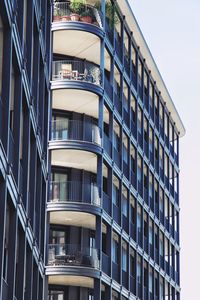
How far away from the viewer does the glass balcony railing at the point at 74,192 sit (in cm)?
5478

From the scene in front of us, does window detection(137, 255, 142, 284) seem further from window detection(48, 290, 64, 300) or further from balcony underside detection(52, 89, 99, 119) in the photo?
balcony underside detection(52, 89, 99, 119)

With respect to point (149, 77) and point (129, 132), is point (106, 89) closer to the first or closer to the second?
point (129, 132)

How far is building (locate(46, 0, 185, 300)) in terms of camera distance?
5503cm

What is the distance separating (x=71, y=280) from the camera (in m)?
55.3

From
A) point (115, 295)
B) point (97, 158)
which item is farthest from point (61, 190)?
point (115, 295)

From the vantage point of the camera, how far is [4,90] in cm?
2492

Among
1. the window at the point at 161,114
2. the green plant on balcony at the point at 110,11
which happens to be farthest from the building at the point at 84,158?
the green plant on balcony at the point at 110,11

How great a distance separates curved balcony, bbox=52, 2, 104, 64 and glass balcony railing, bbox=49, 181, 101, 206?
8.32 m

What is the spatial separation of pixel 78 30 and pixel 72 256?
13225 mm

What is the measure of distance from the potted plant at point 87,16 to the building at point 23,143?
1509 centimetres

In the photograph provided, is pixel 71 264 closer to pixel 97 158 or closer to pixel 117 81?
pixel 97 158

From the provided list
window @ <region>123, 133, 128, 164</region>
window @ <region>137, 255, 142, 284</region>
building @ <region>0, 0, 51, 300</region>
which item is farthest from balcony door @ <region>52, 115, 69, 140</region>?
window @ <region>137, 255, 142, 284</region>

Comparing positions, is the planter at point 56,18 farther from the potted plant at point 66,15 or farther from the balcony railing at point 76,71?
the balcony railing at point 76,71

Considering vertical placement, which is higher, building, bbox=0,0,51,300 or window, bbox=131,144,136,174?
window, bbox=131,144,136,174
